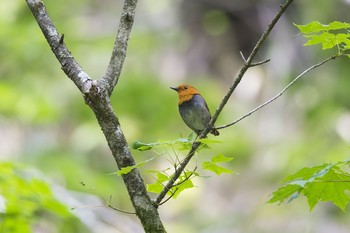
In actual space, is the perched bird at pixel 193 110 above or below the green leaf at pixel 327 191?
above

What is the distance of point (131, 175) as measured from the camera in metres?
2.10

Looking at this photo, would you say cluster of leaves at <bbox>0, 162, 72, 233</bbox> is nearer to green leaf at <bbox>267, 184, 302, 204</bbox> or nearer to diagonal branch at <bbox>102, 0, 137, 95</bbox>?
diagonal branch at <bbox>102, 0, 137, 95</bbox>

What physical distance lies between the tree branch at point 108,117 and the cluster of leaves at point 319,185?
1.37 ft

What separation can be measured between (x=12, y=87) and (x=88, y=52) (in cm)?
163

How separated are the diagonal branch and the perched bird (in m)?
1.07

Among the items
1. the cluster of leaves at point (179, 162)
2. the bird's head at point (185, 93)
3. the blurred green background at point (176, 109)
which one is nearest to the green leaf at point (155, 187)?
the cluster of leaves at point (179, 162)

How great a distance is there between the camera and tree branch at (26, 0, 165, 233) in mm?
2029

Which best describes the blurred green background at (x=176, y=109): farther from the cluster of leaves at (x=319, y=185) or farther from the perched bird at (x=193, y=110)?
the cluster of leaves at (x=319, y=185)

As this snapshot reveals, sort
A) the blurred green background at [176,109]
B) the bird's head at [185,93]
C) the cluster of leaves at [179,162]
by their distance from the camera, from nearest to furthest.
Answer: the cluster of leaves at [179,162] < the bird's head at [185,93] < the blurred green background at [176,109]

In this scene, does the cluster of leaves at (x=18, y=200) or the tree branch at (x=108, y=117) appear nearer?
the tree branch at (x=108, y=117)

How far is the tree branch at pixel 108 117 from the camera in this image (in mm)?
2029

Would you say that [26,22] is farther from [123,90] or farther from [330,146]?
[330,146]

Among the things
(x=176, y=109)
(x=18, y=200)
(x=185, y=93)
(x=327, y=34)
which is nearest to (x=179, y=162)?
(x=327, y=34)

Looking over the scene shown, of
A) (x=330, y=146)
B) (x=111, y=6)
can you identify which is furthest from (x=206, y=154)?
(x=111, y=6)
